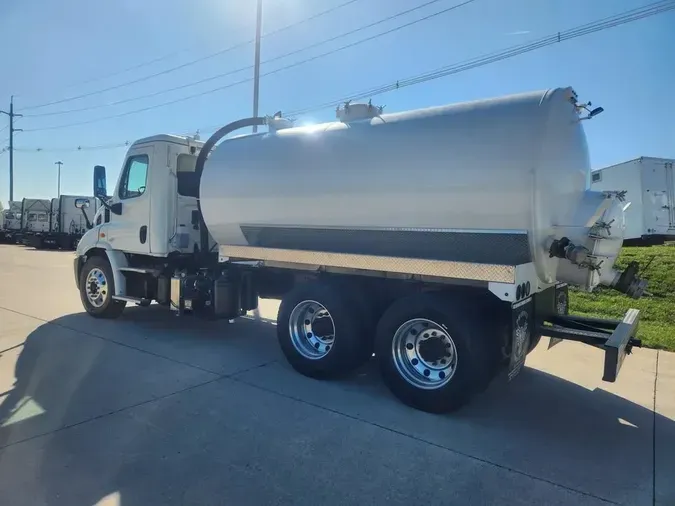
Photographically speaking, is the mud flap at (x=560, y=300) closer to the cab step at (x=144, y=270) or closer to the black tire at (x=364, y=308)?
the black tire at (x=364, y=308)

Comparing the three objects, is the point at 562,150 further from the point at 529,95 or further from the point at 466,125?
the point at 466,125

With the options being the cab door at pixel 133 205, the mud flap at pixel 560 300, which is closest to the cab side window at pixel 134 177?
the cab door at pixel 133 205

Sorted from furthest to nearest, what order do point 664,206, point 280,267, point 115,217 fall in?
point 664,206 → point 115,217 → point 280,267

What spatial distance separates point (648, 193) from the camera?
49.1 feet

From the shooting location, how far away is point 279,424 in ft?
15.0

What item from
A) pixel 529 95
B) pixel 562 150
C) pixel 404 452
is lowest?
pixel 404 452

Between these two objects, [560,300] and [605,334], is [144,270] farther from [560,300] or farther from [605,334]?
[605,334]

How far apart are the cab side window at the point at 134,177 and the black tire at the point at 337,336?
4.01 m

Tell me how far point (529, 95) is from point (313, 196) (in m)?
2.53

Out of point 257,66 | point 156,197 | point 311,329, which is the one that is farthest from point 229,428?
point 257,66

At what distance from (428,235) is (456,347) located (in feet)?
3.84

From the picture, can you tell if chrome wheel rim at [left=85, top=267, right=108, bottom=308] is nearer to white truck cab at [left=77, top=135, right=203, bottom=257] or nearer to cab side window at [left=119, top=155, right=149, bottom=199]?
white truck cab at [left=77, top=135, right=203, bottom=257]

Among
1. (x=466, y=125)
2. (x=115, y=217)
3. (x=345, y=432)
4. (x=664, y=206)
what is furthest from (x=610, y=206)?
(x=664, y=206)

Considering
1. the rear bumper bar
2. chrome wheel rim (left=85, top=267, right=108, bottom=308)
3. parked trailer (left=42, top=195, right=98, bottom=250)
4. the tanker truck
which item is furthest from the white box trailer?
parked trailer (left=42, top=195, right=98, bottom=250)
